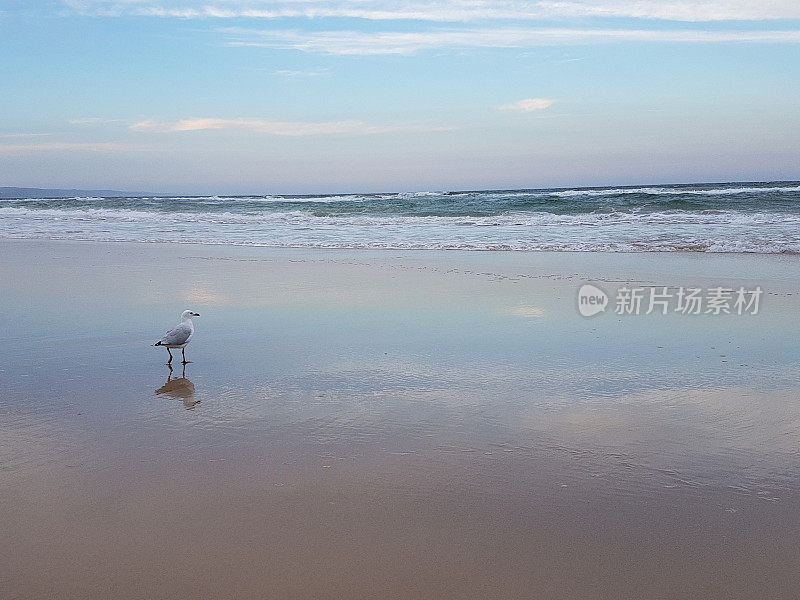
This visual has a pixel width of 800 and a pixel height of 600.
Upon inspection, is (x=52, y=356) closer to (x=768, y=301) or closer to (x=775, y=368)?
(x=775, y=368)

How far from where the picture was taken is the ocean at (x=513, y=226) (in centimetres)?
1302

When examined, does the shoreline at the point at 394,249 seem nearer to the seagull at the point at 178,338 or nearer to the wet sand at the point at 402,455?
the wet sand at the point at 402,455

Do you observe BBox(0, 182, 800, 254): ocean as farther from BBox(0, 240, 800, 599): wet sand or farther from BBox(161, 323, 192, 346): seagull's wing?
BBox(161, 323, 192, 346): seagull's wing

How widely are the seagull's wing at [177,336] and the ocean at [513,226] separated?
8177mm

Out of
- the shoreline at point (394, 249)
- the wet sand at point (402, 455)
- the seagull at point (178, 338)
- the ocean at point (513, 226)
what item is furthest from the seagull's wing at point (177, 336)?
the ocean at point (513, 226)

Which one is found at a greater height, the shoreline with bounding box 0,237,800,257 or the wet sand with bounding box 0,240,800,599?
the shoreline with bounding box 0,237,800,257

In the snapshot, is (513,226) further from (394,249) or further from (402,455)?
(402,455)

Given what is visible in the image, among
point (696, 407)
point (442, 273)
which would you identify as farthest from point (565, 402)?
point (442, 273)

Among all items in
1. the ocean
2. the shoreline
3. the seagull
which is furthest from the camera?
the ocean

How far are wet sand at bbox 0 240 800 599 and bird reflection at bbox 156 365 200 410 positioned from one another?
0.06ft

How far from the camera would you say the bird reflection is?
13.1 ft

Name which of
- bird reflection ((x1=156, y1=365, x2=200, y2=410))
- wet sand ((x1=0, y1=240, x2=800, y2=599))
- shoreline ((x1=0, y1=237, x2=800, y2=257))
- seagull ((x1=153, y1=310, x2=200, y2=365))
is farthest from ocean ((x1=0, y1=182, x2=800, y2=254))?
bird reflection ((x1=156, y1=365, x2=200, y2=410))

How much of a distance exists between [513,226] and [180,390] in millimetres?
14674

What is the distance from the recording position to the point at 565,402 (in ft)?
12.9
